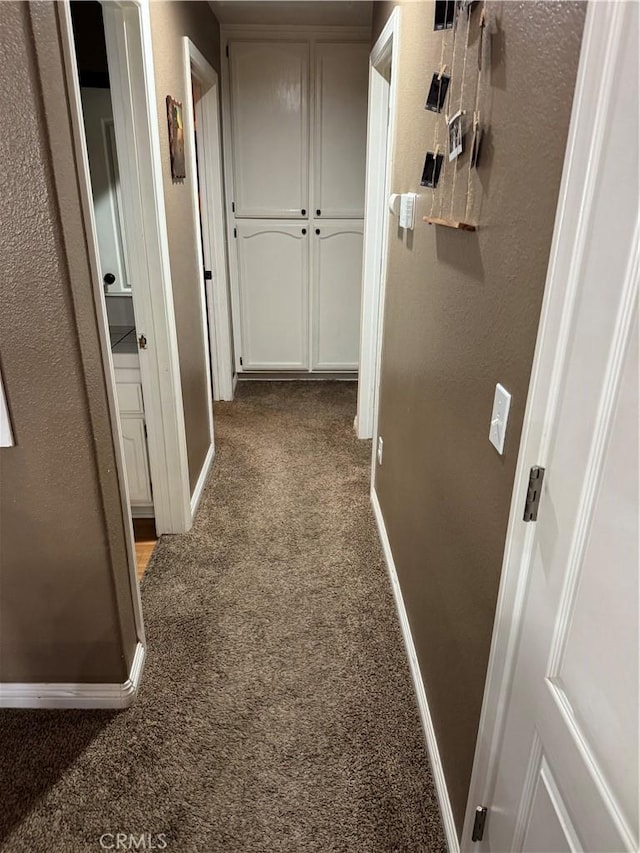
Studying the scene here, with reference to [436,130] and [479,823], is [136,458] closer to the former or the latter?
[436,130]

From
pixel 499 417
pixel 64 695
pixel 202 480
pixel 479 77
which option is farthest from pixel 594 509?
pixel 202 480

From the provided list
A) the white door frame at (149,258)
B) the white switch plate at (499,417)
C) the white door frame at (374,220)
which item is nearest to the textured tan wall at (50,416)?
the white door frame at (149,258)

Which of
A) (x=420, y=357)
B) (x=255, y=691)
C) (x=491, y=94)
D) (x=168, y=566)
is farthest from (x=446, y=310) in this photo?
(x=168, y=566)

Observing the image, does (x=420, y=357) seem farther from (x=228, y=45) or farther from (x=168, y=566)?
(x=228, y=45)

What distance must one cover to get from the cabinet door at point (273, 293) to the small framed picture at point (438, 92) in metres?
2.79

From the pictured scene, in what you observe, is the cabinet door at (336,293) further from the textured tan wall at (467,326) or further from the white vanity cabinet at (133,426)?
the white vanity cabinet at (133,426)

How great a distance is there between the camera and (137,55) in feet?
6.72

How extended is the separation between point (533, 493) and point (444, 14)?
1.21 metres

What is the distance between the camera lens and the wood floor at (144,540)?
2.56 metres

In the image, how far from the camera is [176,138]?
8.08ft

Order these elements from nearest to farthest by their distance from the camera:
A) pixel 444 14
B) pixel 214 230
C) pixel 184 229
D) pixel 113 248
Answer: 1. pixel 444 14
2. pixel 184 229
3. pixel 113 248
4. pixel 214 230

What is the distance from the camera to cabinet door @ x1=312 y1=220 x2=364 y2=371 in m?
4.27

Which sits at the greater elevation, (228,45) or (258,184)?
(228,45)

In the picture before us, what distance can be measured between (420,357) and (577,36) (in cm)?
109
